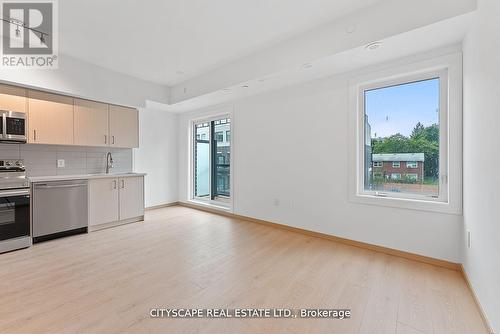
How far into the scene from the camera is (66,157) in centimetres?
392

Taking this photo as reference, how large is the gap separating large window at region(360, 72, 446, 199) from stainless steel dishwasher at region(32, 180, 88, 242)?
13.9 feet

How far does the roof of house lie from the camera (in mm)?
2723

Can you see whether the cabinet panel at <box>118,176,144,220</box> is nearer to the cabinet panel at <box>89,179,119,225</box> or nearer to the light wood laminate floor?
the cabinet panel at <box>89,179,119,225</box>

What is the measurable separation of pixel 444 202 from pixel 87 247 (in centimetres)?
437

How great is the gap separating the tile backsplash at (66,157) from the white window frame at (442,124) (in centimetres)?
439

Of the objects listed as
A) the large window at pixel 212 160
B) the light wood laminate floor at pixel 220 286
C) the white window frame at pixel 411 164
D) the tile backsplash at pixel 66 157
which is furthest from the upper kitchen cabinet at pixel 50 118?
the white window frame at pixel 411 164

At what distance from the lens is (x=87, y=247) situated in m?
3.01

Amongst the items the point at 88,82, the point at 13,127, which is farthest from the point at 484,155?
the point at 13,127

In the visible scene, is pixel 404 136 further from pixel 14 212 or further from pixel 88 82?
pixel 14 212

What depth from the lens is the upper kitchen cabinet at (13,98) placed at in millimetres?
3014

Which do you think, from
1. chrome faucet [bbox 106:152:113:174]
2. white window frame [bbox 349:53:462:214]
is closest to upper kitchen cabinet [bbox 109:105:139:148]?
chrome faucet [bbox 106:152:113:174]

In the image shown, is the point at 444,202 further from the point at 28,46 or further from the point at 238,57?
the point at 28,46

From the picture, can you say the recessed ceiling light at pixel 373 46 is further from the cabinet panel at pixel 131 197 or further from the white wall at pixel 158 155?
the white wall at pixel 158 155

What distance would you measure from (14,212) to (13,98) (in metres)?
1.54
